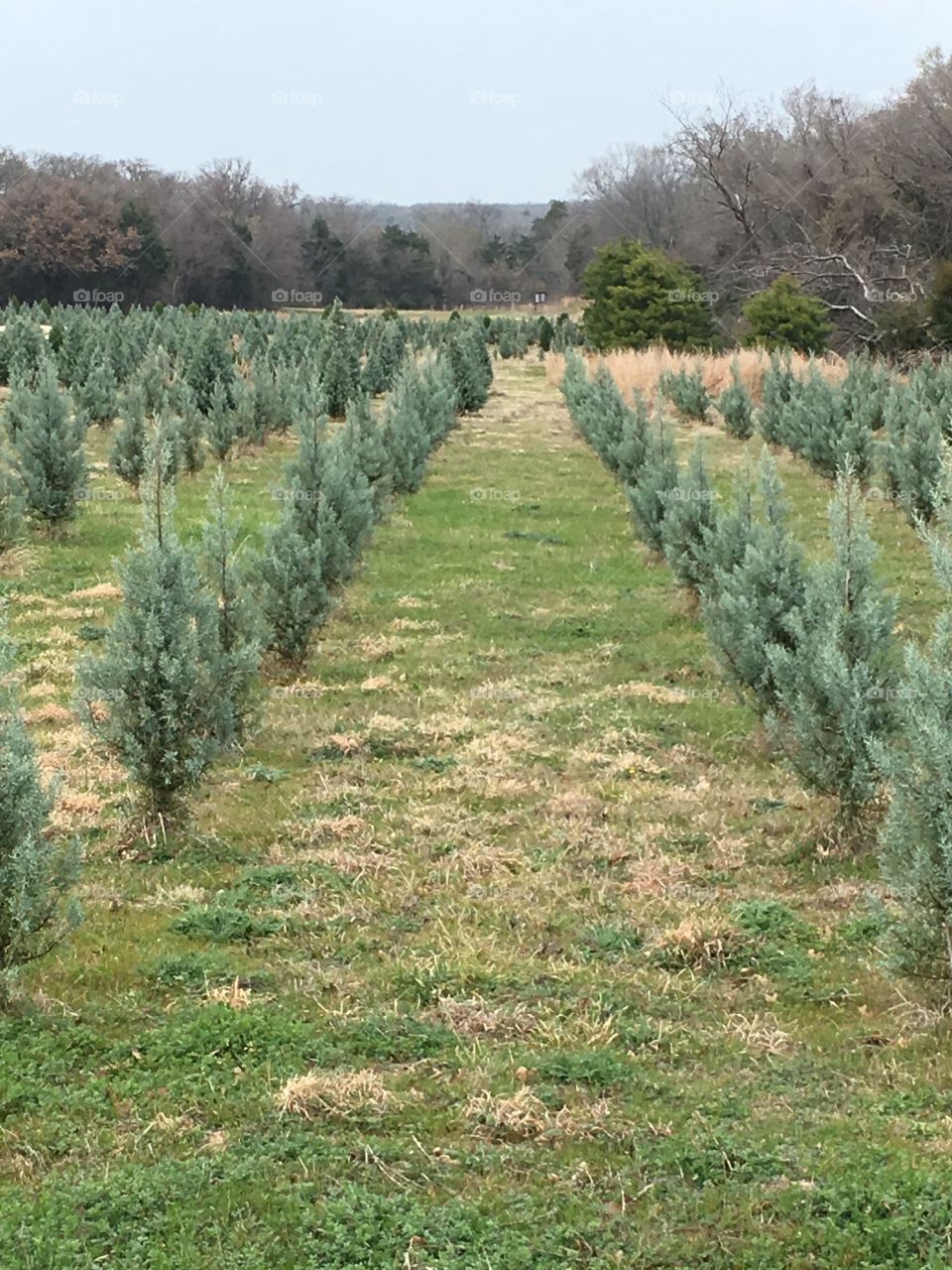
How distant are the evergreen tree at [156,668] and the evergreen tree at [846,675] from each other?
2.72 m

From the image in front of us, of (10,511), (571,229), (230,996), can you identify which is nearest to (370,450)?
(10,511)

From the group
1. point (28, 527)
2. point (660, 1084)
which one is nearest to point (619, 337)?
point (28, 527)

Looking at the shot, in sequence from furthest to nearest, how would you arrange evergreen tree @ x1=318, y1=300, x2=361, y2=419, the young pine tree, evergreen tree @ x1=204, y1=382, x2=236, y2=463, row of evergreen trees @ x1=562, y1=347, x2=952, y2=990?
1. evergreen tree @ x1=318, y1=300, x2=361, y2=419
2. evergreen tree @ x1=204, y1=382, x2=236, y2=463
3. the young pine tree
4. row of evergreen trees @ x1=562, y1=347, x2=952, y2=990

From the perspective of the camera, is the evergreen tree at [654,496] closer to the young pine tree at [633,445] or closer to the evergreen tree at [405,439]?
the young pine tree at [633,445]

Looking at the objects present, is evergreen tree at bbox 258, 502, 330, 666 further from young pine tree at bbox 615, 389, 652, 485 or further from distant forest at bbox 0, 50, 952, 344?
distant forest at bbox 0, 50, 952, 344

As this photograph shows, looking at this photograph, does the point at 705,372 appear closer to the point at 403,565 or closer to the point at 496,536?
the point at 496,536

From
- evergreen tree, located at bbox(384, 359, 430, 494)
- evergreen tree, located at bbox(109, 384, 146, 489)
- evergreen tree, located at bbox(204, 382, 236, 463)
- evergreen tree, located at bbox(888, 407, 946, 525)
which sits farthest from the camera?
evergreen tree, located at bbox(204, 382, 236, 463)

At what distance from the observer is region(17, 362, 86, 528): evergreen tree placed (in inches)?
488

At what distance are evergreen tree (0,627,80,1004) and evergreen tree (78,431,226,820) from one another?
130 centimetres

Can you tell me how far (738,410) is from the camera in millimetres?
22047

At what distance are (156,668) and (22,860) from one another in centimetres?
167

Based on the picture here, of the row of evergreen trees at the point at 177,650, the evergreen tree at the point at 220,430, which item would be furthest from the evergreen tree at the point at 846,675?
the evergreen tree at the point at 220,430

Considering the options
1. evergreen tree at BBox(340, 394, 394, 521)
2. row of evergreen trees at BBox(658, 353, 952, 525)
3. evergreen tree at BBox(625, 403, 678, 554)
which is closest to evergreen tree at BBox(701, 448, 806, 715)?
evergreen tree at BBox(625, 403, 678, 554)

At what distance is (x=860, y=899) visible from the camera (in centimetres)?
509
